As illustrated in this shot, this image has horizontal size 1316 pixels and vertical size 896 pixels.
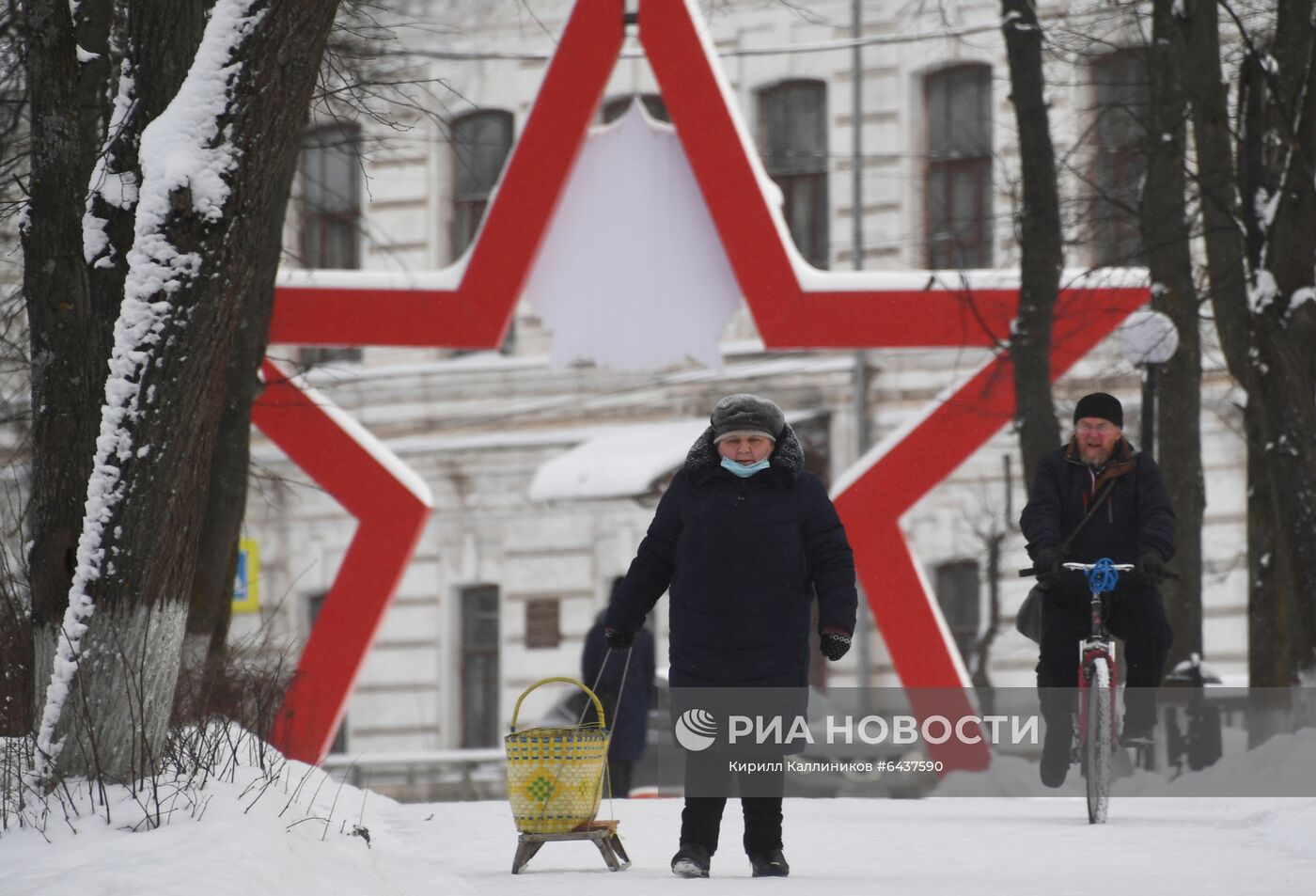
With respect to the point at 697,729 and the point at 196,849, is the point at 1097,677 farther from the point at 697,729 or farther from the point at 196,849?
the point at 196,849

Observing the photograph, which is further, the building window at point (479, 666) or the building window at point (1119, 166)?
the building window at point (479, 666)

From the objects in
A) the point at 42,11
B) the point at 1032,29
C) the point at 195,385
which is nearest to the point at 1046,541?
the point at 195,385

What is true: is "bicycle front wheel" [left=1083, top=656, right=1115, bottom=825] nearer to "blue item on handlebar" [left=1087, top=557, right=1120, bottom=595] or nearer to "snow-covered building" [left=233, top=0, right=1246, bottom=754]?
"blue item on handlebar" [left=1087, top=557, right=1120, bottom=595]

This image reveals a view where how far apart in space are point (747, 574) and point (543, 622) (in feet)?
65.7

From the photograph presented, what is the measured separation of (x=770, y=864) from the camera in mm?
7852

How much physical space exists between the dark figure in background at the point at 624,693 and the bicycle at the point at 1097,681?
4.88 m

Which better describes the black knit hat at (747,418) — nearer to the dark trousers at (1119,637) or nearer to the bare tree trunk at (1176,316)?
the dark trousers at (1119,637)

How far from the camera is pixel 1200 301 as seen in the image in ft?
46.9

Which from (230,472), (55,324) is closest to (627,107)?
(230,472)

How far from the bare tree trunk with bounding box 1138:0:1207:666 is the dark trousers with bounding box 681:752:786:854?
24.6 feet

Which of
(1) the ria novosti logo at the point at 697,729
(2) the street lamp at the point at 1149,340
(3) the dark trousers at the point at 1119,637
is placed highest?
(2) the street lamp at the point at 1149,340

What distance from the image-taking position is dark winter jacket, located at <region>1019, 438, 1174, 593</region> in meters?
9.56

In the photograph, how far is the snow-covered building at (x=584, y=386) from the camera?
86.2ft

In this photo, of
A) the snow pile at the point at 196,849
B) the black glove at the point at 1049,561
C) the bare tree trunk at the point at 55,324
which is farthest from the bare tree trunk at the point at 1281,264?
the bare tree trunk at the point at 55,324
